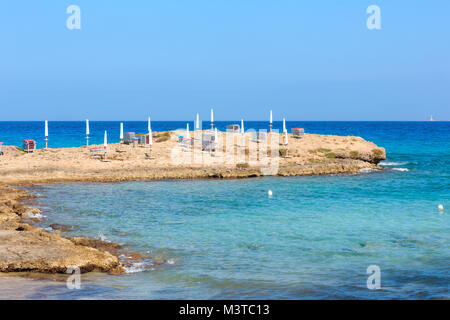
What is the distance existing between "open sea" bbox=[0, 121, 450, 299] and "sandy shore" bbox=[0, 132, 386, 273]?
1.53 meters

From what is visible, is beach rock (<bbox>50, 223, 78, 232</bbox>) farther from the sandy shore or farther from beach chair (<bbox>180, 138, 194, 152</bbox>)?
beach chair (<bbox>180, 138, 194, 152</bbox>)

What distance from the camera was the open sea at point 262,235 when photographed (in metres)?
10.9

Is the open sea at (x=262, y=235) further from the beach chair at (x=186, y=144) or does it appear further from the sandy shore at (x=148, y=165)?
the beach chair at (x=186, y=144)

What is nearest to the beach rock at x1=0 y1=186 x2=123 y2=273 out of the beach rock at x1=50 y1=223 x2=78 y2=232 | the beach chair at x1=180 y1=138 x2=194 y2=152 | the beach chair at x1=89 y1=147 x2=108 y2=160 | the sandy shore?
the sandy shore

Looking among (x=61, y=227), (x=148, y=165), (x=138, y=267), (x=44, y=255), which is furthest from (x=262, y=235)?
(x=148, y=165)

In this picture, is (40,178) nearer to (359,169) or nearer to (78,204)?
(78,204)

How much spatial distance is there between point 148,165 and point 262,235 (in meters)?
18.9

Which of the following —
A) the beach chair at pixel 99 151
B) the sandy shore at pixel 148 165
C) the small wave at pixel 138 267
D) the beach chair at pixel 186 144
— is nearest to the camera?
the small wave at pixel 138 267

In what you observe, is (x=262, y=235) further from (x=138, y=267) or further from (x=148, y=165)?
(x=148, y=165)

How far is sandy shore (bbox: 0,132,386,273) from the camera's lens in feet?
61.5

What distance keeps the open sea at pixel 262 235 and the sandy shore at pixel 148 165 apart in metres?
1.53

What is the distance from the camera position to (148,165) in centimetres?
3394

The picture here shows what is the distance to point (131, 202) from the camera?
75.1ft

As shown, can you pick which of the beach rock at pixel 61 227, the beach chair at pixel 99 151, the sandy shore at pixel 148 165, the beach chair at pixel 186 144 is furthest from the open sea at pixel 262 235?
the beach chair at pixel 186 144
